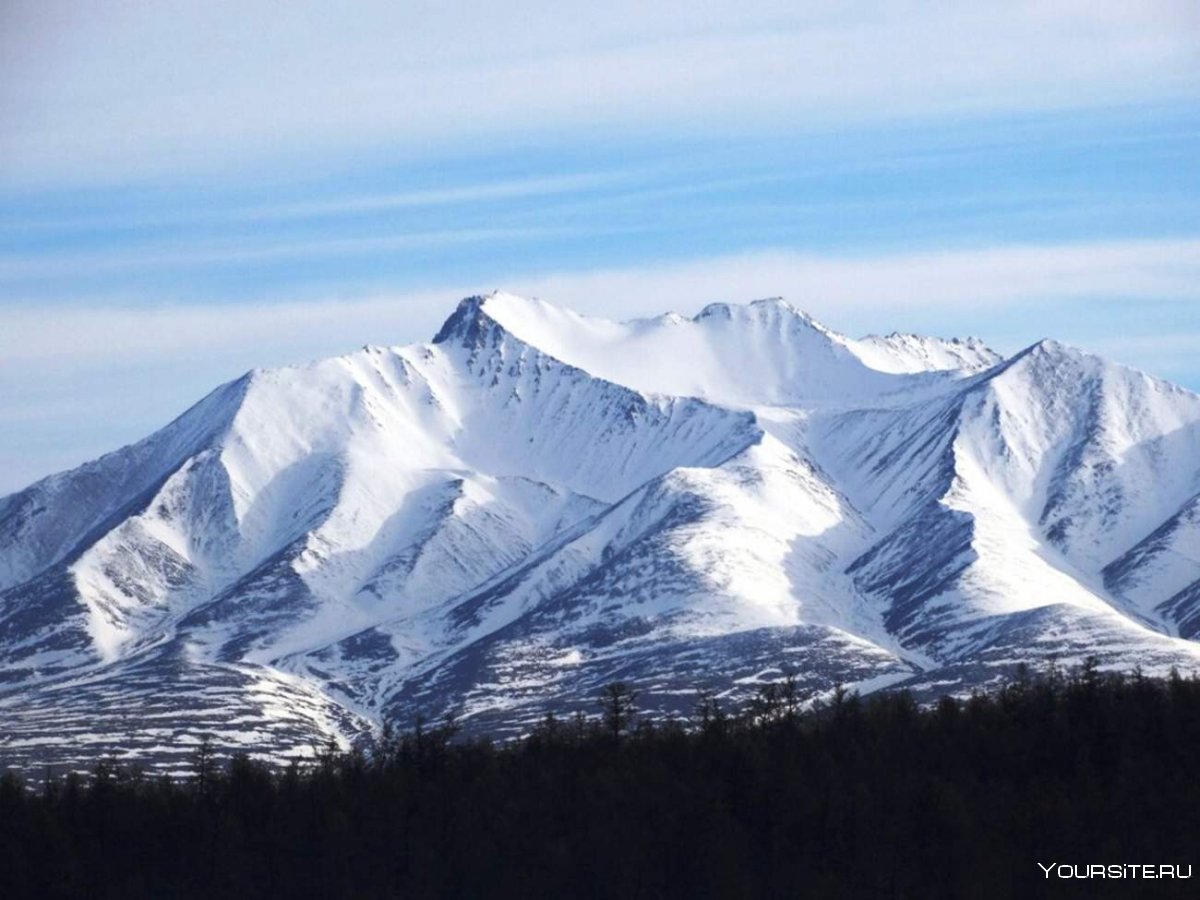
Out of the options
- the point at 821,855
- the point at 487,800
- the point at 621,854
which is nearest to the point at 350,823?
the point at 487,800

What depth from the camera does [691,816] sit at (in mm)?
160375

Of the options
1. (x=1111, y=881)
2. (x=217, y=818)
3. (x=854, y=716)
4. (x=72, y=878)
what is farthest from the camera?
(x=854, y=716)

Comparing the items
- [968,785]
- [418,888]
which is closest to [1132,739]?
[968,785]

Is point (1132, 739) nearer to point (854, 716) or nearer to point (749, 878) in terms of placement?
point (854, 716)

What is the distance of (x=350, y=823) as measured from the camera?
166m

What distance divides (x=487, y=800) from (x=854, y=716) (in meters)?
36.3

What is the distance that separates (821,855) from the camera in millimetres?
155875

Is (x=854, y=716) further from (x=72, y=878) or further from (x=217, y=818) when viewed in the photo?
(x=72, y=878)

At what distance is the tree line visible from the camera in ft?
494

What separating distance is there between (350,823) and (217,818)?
12.3 metres

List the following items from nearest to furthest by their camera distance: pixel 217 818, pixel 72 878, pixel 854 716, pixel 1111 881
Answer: pixel 1111 881 < pixel 72 878 < pixel 217 818 < pixel 854 716

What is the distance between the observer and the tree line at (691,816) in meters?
150

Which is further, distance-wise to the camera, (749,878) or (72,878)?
(72,878)

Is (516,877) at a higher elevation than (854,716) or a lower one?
lower
